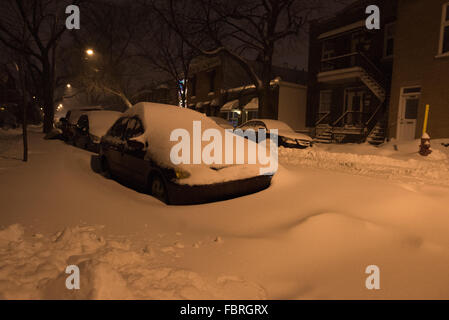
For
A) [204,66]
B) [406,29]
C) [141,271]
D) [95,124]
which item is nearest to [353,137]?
[406,29]

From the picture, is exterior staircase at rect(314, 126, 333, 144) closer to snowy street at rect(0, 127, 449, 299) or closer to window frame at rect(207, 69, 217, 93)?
snowy street at rect(0, 127, 449, 299)

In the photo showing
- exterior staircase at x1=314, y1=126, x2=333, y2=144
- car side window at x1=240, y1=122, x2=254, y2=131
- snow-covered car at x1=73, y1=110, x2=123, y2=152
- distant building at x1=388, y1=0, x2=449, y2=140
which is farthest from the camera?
exterior staircase at x1=314, y1=126, x2=333, y2=144

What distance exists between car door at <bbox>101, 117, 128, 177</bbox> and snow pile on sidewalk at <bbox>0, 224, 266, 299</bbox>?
283 centimetres

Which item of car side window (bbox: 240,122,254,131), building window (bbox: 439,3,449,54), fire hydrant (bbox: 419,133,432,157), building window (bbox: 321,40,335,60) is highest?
building window (bbox: 321,40,335,60)

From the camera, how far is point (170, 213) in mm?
4023

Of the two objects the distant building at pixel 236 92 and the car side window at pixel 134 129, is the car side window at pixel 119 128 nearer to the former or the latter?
the car side window at pixel 134 129

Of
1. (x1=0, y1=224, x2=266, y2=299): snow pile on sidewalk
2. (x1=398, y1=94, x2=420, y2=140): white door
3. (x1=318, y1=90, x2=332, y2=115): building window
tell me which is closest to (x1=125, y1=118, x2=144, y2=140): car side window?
(x1=0, y1=224, x2=266, y2=299): snow pile on sidewalk

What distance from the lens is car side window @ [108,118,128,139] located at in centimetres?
619

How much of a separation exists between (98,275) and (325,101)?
67.6 ft

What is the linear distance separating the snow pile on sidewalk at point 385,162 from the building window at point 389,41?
24.4ft

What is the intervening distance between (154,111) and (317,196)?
325 centimetres

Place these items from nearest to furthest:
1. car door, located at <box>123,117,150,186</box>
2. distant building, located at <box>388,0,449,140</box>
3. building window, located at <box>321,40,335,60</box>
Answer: car door, located at <box>123,117,150,186</box> < distant building, located at <box>388,0,449,140</box> < building window, located at <box>321,40,335,60</box>

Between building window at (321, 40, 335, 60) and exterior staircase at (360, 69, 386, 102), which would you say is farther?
building window at (321, 40, 335, 60)

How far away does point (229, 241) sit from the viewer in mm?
3217
